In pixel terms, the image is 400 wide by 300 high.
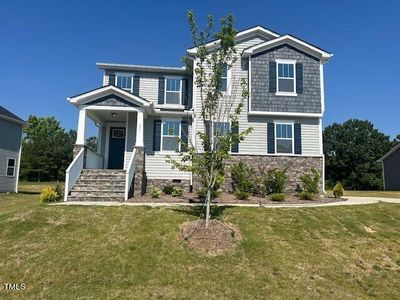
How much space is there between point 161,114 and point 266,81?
221 inches

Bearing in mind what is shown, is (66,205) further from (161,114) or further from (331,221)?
(331,221)

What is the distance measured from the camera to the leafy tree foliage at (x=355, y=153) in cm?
4897

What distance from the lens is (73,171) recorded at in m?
13.9

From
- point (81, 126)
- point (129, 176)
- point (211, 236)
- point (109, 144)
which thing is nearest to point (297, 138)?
point (129, 176)

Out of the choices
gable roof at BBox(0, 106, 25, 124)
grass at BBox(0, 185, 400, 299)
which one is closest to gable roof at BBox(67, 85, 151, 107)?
grass at BBox(0, 185, 400, 299)

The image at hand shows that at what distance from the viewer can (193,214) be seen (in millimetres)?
10961

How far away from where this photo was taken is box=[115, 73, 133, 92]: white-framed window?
19.0 metres

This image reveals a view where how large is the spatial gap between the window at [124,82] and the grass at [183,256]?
9.33 m

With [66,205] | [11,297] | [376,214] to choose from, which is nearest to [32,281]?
[11,297]

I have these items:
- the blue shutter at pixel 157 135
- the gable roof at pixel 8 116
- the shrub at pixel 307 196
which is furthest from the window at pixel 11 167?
the shrub at pixel 307 196

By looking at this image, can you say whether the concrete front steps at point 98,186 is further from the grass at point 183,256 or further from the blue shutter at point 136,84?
the blue shutter at point 136,84

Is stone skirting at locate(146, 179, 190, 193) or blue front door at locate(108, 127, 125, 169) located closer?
stone skirting at locate(146, 179, 190, 193)

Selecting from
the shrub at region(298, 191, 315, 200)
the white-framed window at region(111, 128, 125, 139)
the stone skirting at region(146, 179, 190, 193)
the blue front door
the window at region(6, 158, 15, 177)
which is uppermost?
the white-framed window at region(111, 128, 125, 139)

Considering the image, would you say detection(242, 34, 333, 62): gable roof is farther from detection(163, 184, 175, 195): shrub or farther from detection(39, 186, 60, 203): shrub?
detection(39, 186, 60, 203): shrub
